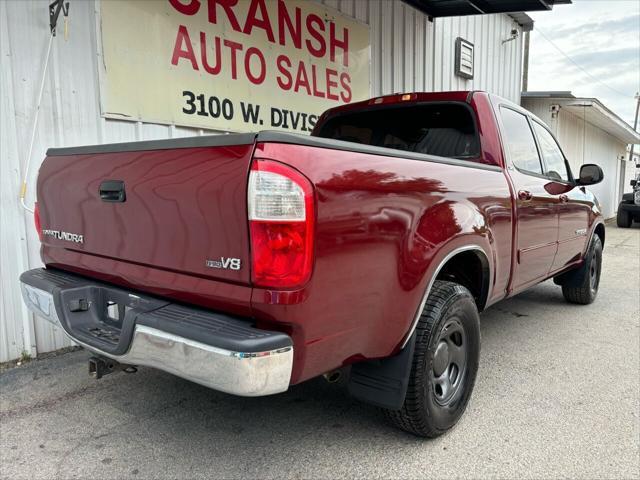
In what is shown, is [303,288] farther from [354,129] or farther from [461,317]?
[354,129]

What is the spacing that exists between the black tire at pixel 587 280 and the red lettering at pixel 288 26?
13.5 ft

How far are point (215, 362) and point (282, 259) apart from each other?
17.8 inches

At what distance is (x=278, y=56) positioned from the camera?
19.1 ft

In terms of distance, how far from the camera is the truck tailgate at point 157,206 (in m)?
1.93

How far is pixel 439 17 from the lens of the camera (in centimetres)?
885

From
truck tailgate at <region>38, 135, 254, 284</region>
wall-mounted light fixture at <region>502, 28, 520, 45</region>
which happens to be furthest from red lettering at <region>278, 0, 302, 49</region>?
wall-mounted light fixture at <region>502, 28, 520, 45</region>

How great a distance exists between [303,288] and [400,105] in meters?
2.33

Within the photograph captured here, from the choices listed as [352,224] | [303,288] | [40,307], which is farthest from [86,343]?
[352,224]

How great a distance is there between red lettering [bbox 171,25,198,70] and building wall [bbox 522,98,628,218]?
930 centimetres

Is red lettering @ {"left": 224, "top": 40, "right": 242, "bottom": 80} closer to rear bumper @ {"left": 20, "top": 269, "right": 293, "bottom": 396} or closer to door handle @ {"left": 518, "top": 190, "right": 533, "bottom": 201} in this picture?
door handle @ {"left": 518, "top": 190, "right": 533, "bottom": 201}

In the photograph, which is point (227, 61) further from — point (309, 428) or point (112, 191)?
point (309, 428)

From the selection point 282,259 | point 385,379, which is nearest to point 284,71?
→ point 385,379

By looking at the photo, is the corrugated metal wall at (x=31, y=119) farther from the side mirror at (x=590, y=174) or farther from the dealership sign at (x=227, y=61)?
Result: the side mirror at (x=590, y=174)

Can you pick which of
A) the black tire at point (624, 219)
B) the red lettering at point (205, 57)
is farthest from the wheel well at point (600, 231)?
the black tire at point (624, 219)
